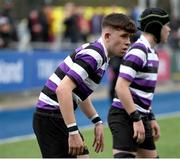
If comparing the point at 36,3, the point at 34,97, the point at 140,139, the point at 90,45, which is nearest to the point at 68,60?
the point at 90,45

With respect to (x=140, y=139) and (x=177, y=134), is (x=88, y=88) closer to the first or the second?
(x=140, y=139)

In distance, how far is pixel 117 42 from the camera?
6.28 metres

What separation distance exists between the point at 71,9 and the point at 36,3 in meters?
10.5

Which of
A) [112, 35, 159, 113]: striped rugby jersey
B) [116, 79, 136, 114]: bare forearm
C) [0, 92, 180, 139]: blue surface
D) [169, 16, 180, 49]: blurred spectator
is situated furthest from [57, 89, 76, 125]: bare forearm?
[169, 16, 180, 49]: blurred spectator

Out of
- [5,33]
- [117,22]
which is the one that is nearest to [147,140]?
[117,22]

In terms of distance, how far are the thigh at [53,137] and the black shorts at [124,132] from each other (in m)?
1.09

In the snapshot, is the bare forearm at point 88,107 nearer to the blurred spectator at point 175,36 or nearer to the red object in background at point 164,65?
the red object in background at point 164,65

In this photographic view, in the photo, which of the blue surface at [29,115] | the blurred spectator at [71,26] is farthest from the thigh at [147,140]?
the blurred spectator at [71,26]

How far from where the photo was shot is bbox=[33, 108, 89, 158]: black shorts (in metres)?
6.18

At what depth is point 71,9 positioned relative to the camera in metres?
22.8

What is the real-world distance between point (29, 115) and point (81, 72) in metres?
11.2

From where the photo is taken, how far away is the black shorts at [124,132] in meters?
7.11

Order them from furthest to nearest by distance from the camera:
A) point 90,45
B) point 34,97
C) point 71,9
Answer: point 71,9 < point 34,97 < point 90,45

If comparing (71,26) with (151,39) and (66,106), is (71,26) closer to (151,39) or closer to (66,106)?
(151,39)
